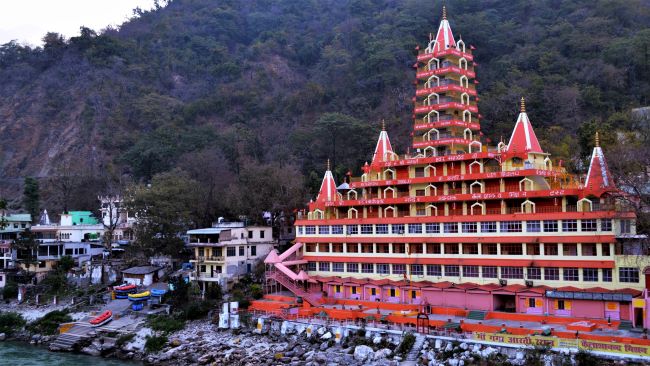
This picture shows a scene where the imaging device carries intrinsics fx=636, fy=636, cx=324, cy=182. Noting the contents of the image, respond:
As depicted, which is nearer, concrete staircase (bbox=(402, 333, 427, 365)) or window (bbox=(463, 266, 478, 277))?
concrete staircase (bbox=(402, 333, 427, 365))

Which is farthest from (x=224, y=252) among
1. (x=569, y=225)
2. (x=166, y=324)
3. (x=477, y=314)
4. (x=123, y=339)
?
(x=569, y=225)

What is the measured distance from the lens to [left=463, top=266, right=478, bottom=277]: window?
42.7m

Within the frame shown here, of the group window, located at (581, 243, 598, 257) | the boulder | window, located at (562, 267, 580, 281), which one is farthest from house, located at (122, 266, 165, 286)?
window, located at (581, 243, 598, 257)

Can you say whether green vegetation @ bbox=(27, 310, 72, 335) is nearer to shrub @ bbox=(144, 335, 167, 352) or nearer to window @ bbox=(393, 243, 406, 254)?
shrub @ bbox=(144, 335, 167, 352)

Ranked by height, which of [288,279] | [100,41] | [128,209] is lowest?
[288,279]

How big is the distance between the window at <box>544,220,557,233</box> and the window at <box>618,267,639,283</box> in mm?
4472

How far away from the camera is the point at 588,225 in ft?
125

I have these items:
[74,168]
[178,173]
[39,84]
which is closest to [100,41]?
[39,84]

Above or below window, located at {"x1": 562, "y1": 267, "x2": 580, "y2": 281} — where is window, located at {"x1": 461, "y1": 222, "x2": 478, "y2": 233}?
above

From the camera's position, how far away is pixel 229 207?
60.8 metres

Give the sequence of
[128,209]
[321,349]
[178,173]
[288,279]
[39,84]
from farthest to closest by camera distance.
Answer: [39,84] → [178,173] → [128,209] → [288,279] → [321,349]

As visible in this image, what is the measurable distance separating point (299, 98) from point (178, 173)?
3365 centimetres

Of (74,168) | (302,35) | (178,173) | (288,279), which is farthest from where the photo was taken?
(302,35)

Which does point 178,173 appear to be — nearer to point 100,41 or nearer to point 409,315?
point 409,315
